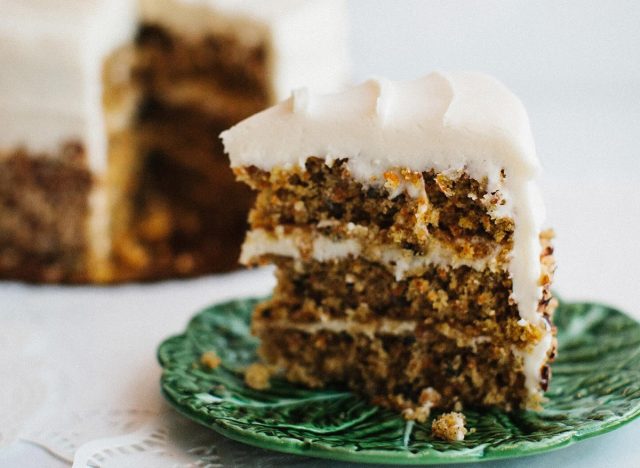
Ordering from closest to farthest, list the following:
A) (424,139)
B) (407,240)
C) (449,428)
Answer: (449,428) → (424,139) → (407,240)

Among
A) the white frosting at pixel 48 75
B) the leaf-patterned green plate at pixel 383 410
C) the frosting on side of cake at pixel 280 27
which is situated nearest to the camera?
the leaf-patterned green plate at pixel 383 410

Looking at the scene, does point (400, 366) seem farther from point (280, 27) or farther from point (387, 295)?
point (280, 27)

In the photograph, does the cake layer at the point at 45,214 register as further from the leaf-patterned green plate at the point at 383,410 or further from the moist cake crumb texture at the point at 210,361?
the moist cake crumb texture at the point at 210,361

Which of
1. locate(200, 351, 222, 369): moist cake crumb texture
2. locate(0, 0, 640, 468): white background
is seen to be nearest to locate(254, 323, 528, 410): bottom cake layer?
locate(200, 351, 222, 369): moist cake crumb texture

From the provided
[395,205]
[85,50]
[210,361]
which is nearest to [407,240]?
[395,205]

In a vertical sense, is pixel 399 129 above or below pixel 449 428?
above

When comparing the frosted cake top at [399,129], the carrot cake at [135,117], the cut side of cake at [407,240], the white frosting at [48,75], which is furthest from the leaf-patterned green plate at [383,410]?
the white frosting at [48,75]

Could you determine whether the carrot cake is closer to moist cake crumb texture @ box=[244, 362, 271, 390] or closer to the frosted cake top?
moist cake crumb texture @ box=[244, 362, 271, 390]
